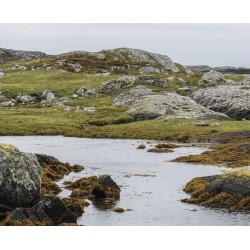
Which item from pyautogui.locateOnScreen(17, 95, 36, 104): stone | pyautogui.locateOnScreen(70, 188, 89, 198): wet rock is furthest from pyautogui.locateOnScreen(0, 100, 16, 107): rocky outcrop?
pyautogui.locateOnScreen(70, 188, 89, 198): wet rock

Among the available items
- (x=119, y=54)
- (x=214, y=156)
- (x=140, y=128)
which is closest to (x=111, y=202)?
(x=214, y=156)

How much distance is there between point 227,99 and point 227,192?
8509cm

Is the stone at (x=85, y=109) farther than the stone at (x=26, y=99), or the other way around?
the stone at (x=26, y=99)

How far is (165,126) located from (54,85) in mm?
57811

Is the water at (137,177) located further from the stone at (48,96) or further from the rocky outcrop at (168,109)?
the stone at (48,96)

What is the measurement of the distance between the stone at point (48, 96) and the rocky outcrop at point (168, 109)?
2538 centimetres

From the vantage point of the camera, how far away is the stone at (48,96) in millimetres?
137375

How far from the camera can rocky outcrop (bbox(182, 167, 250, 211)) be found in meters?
40.4

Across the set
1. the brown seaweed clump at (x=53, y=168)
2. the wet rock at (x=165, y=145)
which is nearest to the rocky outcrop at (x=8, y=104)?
the wet rock at (x=165, y=145)

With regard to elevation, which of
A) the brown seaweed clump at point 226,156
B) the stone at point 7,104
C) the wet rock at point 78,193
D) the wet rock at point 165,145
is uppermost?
the brown seaweed clump at point 226,156

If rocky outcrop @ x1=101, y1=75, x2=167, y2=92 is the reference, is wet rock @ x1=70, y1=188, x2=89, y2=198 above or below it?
below

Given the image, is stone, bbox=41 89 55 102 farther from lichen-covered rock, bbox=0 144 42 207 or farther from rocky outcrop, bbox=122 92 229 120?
lichen-covered rock, bbox=0 144 42 207

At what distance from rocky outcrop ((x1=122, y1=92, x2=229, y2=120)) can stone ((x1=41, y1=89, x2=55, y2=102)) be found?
2538 cm

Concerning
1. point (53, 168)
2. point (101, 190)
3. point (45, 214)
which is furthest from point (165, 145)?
point (45, 214)
